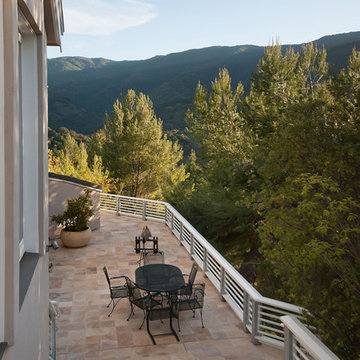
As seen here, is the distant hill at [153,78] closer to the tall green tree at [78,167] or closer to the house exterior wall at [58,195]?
the tall green tree at [78,167]

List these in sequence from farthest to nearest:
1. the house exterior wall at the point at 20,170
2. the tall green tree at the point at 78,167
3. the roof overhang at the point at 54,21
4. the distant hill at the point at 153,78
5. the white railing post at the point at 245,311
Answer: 1. the distant hill at the point at 153,78
2. the tall green tree at the point at 78,167
3. the white railing post at the point at 245,311
4. the roof overhang at the point at 54,21
5. the house exterior wall at the point at 20,170

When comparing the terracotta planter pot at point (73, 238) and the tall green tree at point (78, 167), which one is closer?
the terracotta planter pot at point (73, 238)

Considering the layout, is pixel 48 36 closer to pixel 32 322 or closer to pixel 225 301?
pixel 32 322

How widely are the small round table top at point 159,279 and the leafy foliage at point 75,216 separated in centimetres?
429

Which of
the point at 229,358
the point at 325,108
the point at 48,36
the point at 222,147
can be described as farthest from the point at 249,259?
the point at 48,36

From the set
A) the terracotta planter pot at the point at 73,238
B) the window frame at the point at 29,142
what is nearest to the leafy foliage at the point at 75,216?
the terracotta planter pot at the point at 73,238

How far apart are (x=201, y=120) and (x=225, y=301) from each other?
1952 centimetres

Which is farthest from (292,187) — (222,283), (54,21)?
(54,21)

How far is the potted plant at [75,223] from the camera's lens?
1066cm

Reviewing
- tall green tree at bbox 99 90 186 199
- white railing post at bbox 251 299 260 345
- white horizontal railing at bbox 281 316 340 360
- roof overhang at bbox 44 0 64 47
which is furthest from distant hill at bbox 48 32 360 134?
white horizontal railing at bbox 281 316 340 360

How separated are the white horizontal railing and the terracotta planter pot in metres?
7.64

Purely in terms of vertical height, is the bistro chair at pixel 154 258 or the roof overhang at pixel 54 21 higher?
the roof overhang at pixel 54 21

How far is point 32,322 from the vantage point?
265 cm

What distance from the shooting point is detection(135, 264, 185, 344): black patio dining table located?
20.3 ft
